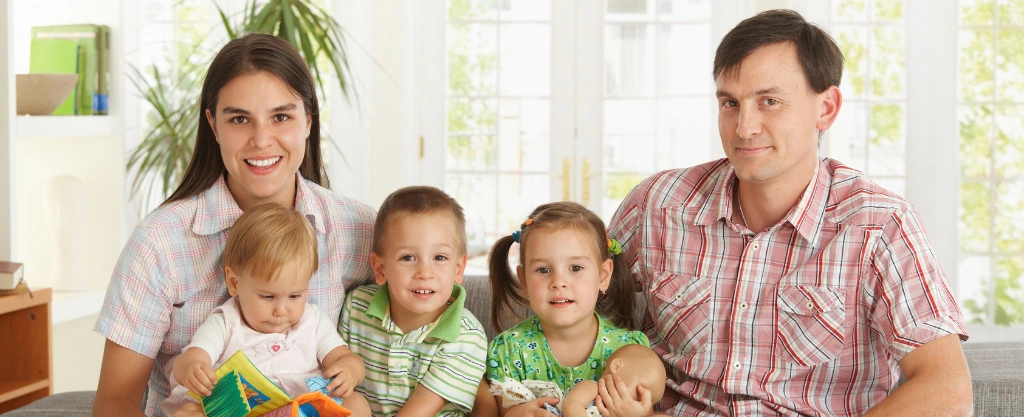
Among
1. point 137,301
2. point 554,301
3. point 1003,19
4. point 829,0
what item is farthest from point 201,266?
point 1003,19

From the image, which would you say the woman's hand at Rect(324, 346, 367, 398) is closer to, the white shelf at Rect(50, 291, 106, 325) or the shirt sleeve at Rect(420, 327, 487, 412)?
the shirt sleeve at Rect(420, 327, 487, 412)

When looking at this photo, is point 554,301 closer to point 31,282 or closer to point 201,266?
point 201,266

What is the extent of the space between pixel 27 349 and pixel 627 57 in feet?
9.67

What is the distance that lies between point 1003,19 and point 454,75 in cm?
258

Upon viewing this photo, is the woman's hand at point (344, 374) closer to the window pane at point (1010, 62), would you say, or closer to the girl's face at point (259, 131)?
the girl's face at point (259, 131)

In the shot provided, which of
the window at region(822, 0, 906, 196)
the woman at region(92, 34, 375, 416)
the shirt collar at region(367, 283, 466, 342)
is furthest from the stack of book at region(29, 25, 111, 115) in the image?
the window at region(822, 0, 906, 196)

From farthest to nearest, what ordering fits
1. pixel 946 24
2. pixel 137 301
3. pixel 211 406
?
pixel 946 24 → pixel 137 301 → pixel 211 406

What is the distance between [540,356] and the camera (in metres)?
2.11

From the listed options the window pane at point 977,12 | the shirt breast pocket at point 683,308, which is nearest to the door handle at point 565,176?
the window pane at point 977,12

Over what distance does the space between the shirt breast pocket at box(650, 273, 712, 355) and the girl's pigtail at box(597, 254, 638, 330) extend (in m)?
0.06

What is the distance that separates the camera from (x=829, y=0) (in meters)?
4.42

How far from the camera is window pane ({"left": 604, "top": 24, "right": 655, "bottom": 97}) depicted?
4688 millimetres

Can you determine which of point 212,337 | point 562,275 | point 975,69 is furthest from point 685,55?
point 212,337

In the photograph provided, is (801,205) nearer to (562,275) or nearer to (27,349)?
(562,275)
